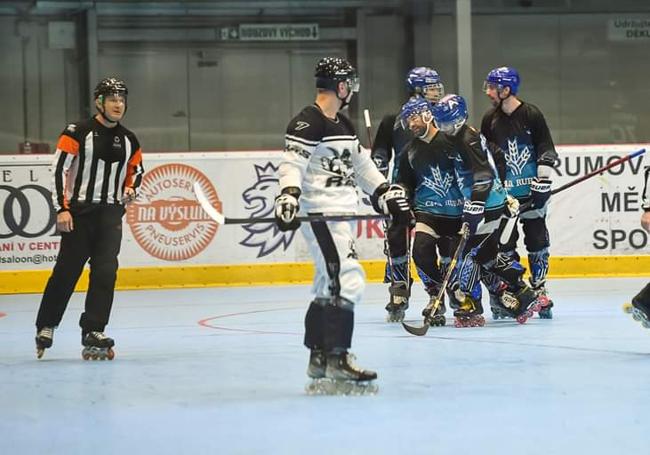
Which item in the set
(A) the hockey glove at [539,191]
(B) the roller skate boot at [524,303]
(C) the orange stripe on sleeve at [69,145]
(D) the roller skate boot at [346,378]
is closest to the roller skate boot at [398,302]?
(B) the roller skate boot at [524,303]

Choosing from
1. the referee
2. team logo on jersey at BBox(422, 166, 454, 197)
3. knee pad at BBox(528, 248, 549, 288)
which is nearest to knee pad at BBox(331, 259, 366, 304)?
the referee

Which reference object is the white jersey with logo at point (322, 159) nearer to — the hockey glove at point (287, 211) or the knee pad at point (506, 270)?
the hockey glove at point (287, 211)

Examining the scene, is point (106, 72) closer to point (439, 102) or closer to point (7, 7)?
point (7, 7)

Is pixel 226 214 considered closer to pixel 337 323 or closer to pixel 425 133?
pixel 425 133

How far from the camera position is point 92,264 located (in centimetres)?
684

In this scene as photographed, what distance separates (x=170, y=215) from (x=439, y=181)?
4100 millimetres

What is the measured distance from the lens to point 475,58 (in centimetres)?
1593

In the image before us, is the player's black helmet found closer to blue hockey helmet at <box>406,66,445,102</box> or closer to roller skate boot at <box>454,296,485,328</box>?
blue hockey helmet at <box>406,66,445,102</box>

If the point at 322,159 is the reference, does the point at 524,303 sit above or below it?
below

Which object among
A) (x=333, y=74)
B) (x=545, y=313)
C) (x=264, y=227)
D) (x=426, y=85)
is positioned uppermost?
(x=426, y=85)

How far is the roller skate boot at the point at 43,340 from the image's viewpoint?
6.74 metres

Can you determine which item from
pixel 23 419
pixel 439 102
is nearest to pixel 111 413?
pixel 23 419

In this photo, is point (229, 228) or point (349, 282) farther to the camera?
point (229, 228)

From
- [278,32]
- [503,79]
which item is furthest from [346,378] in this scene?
[278,32]
